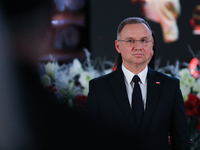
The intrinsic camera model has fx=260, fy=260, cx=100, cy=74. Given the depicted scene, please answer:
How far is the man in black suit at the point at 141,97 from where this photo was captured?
0.87 meters

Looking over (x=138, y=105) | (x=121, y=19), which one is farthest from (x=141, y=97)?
(x=121, y=19)

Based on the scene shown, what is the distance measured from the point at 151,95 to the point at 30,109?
70cm

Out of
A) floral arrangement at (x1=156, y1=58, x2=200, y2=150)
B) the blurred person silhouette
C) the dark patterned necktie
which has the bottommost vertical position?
floral arrangement at (x1=156, y1=58, x2=200, y2=150)

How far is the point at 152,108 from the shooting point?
883 millimetres

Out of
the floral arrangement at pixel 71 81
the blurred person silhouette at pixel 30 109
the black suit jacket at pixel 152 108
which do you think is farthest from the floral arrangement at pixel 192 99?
the blurred person silhouette at pixel 30 109

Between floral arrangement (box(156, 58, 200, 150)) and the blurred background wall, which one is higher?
the blurred background wall

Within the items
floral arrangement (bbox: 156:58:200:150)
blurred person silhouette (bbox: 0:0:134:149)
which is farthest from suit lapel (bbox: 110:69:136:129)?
Result: blurred person silhouette (bbox: 0:0:134:149)

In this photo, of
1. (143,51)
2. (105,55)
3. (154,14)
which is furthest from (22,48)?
(154,14)

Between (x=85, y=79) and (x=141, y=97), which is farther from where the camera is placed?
(x=85, y=79)

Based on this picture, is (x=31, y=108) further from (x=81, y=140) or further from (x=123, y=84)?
(x=123, y=84)

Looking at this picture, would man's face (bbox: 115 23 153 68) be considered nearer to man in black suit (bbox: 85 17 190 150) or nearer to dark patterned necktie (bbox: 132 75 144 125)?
man in black suit (bbox: 85 17 190 150)

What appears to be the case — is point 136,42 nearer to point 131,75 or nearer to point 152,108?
point 131,75

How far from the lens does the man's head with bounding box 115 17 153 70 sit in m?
0.88

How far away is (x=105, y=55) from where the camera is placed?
399 centimetres
